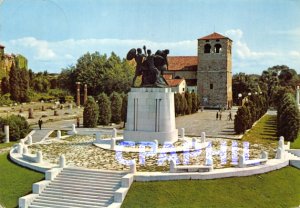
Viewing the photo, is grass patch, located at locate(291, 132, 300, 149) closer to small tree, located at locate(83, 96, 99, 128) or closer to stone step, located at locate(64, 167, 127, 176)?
stone step, located at locate(64, 167, 127, 176)

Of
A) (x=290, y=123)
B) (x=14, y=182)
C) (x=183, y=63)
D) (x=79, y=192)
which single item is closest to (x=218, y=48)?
(x=183, y=63)

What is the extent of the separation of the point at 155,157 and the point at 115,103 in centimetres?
2090

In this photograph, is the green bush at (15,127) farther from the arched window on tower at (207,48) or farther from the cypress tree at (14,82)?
the arched window on tower at (207,48)

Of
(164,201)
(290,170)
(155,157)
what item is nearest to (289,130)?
(290,170)

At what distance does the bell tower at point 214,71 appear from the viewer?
66312 mm

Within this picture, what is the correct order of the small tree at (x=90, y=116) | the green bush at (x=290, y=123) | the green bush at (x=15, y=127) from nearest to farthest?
the green bush at (x=15, y=127) < the green bush at (x=290, y=123) < the small tree at (x=90, y=116)

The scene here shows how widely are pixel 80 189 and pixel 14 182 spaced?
3.54 metres

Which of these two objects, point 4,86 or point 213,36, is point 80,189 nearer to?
point 4,86

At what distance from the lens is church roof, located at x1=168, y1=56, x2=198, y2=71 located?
72312 millimetres

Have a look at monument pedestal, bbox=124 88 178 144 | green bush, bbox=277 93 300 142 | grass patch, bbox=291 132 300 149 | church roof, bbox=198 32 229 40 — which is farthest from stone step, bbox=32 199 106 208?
church roof, bbox=198 32 229 40

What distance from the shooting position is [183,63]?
73688mm

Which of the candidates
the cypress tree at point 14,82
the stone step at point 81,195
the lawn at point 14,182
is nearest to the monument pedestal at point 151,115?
the lawn at point 14,182

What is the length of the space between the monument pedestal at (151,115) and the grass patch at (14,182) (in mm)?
6987

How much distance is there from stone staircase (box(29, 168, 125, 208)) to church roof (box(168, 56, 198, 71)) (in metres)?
56.6
